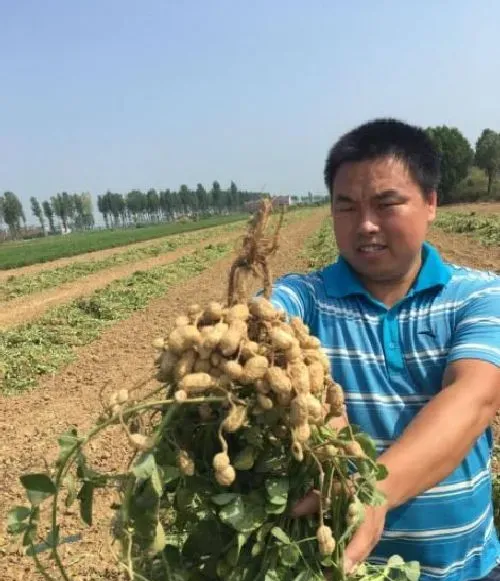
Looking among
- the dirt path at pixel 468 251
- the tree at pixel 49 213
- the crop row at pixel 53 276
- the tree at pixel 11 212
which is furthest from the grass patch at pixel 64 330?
the tree at pixel 49 213

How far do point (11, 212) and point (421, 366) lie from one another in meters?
101

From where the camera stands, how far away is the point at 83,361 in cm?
831

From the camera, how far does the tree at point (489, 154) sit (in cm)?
5206

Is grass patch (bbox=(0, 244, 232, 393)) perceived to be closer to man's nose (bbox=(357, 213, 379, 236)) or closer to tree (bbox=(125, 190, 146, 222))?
man's nose (bbox=(357, 213, 379, 236))

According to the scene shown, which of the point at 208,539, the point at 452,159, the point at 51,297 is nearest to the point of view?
the point at 208,539

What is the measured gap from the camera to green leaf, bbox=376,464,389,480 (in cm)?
128

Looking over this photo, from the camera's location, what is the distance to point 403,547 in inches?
73.3

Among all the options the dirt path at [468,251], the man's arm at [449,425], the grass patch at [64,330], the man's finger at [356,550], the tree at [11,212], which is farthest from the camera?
the tree at [11,212]

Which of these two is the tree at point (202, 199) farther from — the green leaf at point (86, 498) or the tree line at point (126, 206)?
the green leaf at point (86, 498)

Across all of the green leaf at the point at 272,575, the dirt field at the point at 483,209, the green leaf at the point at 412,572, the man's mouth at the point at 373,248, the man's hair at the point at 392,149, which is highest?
the man's hair at the point at 392,149

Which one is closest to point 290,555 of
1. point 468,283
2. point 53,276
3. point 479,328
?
point 479,328

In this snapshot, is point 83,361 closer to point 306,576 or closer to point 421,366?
point 421,366

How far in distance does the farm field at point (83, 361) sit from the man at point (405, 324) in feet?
2.26

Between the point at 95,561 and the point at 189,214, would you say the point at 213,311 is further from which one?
the point at 189,214
